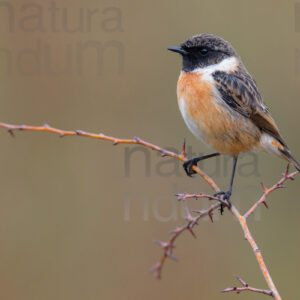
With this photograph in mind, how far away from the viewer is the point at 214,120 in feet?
16.9

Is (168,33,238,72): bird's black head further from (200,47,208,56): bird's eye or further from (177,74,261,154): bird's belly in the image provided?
(177,74,261,154): bird's belly

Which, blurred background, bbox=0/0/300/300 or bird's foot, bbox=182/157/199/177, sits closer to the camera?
bird's foot, bbox=182/157/199/177

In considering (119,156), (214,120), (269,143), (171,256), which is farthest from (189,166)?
(171,256)

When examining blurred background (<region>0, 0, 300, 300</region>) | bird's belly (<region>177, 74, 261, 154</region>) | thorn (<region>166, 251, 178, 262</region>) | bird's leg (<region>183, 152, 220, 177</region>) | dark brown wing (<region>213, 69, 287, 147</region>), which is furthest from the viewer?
blurred background (<region>0, 0, 300, 300</region>)

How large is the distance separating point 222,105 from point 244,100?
0.85 feet

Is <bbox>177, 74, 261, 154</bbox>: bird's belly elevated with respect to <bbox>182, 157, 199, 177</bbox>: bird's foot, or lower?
elevated

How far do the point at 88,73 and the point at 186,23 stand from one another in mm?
1579

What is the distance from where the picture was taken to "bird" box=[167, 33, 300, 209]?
17.0 ft

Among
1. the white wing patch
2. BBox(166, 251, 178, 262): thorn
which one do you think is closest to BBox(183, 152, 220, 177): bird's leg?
the white wing patch

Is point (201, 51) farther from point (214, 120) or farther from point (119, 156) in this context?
point (119, 156)

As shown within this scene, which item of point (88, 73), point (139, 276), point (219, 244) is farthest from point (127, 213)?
point (88, 73)

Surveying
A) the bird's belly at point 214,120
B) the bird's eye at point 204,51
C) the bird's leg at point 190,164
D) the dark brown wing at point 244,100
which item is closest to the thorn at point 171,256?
the bird's belly at point 214,120

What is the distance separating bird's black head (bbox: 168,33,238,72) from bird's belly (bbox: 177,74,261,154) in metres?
0.23

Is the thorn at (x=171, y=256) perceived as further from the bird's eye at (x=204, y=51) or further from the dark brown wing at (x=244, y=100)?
the bird's eye at (x=204, y=51)
